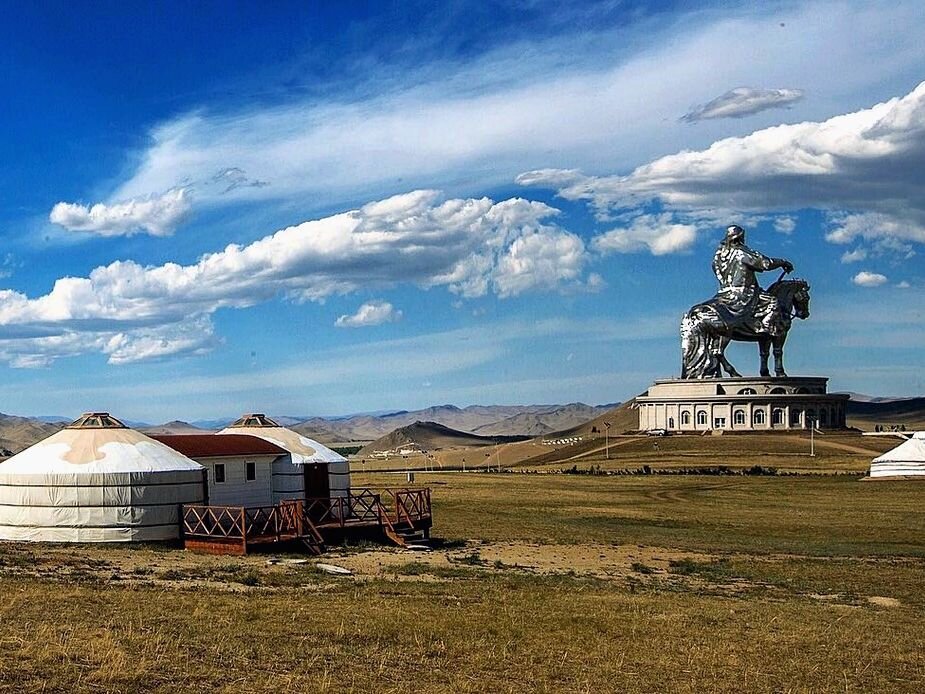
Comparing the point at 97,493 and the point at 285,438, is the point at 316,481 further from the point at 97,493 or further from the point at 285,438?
the point at 97,493

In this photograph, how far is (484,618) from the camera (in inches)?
773

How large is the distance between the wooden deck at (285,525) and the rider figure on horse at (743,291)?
79124 mm

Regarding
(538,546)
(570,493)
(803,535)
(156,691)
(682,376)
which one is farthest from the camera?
(682,376)

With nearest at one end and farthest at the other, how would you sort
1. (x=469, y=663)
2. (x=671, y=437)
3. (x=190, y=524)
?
(x=469, y=663), (x=190, y=524), (x=671, y=437)

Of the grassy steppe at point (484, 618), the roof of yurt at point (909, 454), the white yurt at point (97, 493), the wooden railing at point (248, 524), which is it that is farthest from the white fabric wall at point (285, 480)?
the roof of yurt at point (909, 454)

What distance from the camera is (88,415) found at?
33.9m

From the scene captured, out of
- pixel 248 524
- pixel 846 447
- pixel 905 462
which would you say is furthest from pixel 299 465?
pixel 846 447

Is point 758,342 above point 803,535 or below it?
above

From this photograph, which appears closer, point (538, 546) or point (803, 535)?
point (538, 546)

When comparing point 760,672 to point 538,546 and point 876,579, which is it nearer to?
point 876,579

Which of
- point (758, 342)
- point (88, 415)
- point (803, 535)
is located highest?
point (758, 342)

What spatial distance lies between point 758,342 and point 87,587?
317ft

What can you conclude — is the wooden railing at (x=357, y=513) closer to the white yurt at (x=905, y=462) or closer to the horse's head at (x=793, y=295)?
the white yurt at (x=905, y=462)

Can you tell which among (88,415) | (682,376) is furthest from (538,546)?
(682,376)
